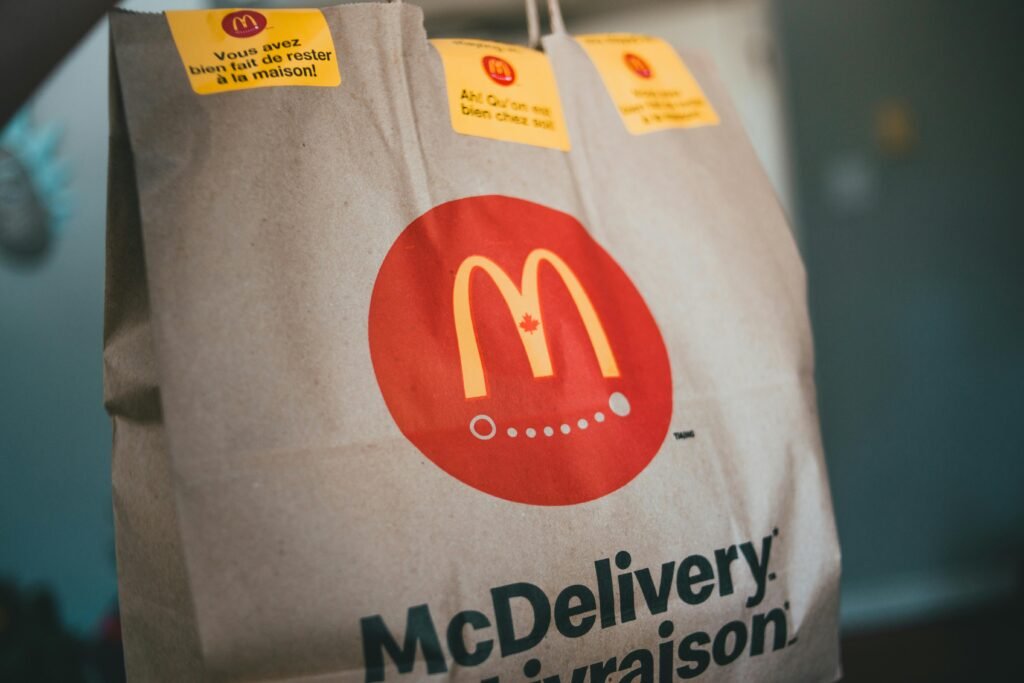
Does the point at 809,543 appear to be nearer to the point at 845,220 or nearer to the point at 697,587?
the point at 697,587

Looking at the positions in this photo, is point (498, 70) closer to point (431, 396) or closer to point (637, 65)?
point (637, 65)

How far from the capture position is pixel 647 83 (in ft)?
2.04

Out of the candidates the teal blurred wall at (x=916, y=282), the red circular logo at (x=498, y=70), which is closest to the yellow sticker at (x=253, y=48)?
the red circular logo at (x=498, y=70)

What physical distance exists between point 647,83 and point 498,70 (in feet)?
0.44

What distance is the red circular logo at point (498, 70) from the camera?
553mm

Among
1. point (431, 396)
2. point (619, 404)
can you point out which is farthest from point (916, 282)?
point (431, 396)

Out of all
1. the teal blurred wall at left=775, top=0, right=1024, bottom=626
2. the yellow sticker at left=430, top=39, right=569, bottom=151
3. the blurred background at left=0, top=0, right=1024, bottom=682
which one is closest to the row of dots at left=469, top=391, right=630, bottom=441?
the yellow sticker at left=430, top=39, right=569, bottom=151

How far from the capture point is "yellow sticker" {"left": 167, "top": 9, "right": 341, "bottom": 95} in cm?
46

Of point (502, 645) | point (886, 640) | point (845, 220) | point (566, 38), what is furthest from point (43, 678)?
point (845, 220)

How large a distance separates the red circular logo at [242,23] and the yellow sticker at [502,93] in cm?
12

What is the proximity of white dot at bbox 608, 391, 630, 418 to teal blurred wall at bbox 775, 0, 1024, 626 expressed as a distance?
1699mm

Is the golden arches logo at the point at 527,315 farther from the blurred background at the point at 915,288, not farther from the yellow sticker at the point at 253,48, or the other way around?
the blurred background at the point at 915,288

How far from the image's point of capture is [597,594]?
487mm

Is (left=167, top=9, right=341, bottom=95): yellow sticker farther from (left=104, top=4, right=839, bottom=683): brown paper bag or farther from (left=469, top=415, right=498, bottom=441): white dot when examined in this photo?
(left=469, top=415, right=498, bottom=441): white dot
